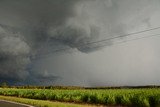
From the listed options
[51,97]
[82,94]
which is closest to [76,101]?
[82,94]

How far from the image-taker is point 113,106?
2934 centimetres

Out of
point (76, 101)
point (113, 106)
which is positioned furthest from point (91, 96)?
point (113, 106)

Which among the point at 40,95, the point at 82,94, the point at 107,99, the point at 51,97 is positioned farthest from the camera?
the point at 40,95

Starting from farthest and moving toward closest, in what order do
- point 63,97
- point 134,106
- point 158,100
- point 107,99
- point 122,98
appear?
1. point 63,97
2. point 107,99
3. point 122,98
4. point 134,106
5. point 158,100

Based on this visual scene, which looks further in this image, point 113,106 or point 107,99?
point 107,99

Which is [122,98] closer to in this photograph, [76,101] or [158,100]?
[158,100]

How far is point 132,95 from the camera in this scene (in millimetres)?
28719

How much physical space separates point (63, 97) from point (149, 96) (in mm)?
15662

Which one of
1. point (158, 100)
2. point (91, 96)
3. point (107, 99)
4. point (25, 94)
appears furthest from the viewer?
point (25, 94)

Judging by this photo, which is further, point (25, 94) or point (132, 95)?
point (25, 94)

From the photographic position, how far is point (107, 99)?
31938 millimetres

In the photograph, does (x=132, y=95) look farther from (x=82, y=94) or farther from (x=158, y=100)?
A: (x=82, y=94)

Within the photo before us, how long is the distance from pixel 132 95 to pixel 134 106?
4.37 feet

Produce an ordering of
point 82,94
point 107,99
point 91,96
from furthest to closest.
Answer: point 82,94
point 91,96
point 107,99
